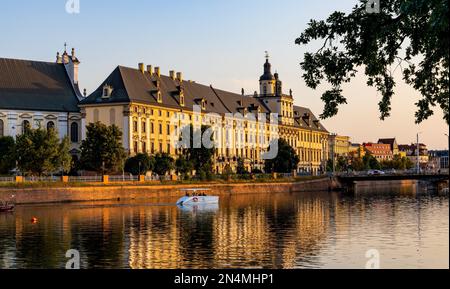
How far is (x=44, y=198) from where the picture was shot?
286 ft

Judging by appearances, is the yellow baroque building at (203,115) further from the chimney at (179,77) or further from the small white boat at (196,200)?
the small white boat at (196,200)

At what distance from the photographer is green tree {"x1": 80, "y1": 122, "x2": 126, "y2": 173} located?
100m

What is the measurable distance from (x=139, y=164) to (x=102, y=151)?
327 inches

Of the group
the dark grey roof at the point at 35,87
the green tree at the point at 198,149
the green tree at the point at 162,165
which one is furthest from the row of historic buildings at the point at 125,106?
the green tree at the point at 162,165

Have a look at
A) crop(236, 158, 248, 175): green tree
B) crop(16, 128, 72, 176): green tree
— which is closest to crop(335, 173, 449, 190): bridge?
crop(236, 158, 248, 175): green tree

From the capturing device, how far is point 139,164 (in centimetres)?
10675

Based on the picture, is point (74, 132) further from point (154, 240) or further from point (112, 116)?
point (154, 240)

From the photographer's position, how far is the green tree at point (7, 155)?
96.2 m

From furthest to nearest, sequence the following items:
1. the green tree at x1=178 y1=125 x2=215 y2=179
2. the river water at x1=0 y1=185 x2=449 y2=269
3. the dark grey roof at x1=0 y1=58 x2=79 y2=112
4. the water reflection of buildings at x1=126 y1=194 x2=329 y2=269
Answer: the green tree at x1=178 y1=125 x2=215 y2=179, the dark grey roof at x1=0 y1=58 x2=79 y2=112, the water reflection of buildings at x1=126 y1=194 x2=329 y2=269, the river water at x1=0 y1=185 x2=449 y2=269

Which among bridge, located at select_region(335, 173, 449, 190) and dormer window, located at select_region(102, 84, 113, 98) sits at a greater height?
dormer window, located at select_region(102, 84, 113, 98)

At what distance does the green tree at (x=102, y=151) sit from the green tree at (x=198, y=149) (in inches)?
730

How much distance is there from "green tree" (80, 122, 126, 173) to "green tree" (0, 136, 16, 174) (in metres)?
9.47

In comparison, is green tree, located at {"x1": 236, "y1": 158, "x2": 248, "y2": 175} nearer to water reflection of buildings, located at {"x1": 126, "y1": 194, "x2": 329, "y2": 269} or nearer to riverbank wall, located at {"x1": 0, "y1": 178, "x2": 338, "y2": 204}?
riverbank wall, located at {"x1": 0, "y1": 178, "x2": 338, "y2": 204}

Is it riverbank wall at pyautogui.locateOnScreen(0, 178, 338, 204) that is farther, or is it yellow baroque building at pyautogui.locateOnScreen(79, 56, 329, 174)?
yellow baroque building at pyautogui.locateOnScreen(79, 56, 329, 174)
